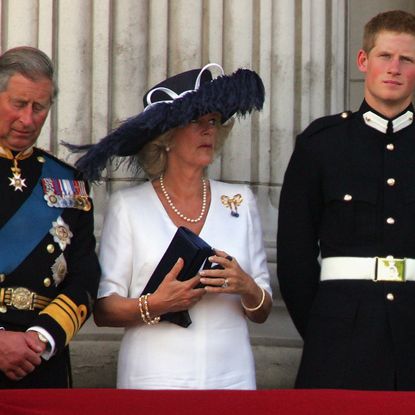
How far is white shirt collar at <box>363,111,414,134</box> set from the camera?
5.55m

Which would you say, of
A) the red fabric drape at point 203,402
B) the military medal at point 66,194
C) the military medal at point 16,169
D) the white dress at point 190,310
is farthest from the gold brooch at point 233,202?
the red fabric drape at point 203,402

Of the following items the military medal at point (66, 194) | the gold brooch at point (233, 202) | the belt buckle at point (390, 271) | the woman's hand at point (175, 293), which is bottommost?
the woman's hand at point (175, 293)

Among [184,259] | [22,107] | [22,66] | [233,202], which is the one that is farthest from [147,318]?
[22,66]

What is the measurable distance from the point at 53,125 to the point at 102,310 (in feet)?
4.03

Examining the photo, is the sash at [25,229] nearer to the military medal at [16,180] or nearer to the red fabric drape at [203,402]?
the military medal at [16,180]

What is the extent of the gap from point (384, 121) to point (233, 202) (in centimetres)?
57

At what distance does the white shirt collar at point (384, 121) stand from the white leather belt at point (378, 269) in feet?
1.53

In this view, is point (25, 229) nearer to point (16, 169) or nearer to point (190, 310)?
point (16, 169)

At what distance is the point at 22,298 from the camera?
16.7ft

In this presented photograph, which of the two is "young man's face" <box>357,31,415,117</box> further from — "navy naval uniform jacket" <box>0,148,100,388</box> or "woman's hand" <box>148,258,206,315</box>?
"navy naval uniform jacket" <box>0,148,100,388</box>

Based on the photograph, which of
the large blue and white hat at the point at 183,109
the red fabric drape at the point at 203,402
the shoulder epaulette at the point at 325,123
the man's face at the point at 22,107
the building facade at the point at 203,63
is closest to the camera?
the red fabric drape at the point at 203,402

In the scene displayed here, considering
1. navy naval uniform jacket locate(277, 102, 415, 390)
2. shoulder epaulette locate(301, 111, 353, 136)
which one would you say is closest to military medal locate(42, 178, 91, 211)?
navy naval uniform jacket locate(277, 102, 415, 390)

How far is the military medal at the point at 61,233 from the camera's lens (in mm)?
5219

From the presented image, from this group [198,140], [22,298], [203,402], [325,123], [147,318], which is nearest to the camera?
[203,402]
